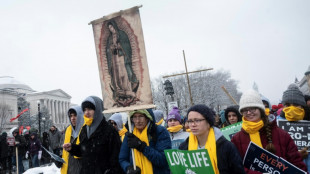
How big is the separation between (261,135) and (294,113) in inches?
35.1

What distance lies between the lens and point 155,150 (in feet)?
10.9

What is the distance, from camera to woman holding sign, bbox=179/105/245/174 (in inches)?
98.0

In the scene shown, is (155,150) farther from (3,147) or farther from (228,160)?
(3,147)

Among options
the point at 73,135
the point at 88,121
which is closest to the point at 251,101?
the point at 88,121

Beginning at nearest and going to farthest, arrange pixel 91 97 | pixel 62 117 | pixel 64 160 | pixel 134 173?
pixel 134 173
pixel 91 97
pixel 64 160
pixel 62 117

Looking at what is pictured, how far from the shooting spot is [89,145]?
3.61 meters

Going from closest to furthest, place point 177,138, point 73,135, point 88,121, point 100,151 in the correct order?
point 100,151 < point 88,121 < point 73,135 < point 177,138

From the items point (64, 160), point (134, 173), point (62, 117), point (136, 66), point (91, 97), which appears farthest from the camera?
point (62, 117)

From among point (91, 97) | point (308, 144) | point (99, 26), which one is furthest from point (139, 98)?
point (308, 144)

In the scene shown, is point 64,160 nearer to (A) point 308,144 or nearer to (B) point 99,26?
(B) point 99,26

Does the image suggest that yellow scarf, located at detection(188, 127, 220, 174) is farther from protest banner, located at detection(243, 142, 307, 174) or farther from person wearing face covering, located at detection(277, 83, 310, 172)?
person wearing face covering, located at detection(277, 83, 310, 172)

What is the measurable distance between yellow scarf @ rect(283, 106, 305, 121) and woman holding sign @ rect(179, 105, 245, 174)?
1.29m

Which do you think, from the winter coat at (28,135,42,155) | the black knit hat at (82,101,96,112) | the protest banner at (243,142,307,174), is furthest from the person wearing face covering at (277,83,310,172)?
the winter coat at (28,135,42,155)

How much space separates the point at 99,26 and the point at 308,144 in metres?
3.09
